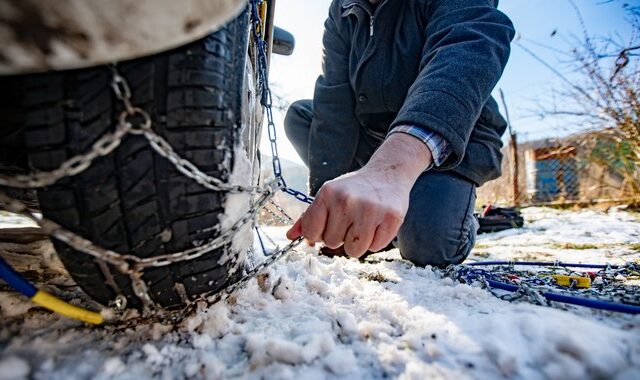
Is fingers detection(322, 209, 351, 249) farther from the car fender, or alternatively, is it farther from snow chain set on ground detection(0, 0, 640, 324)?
the car fender

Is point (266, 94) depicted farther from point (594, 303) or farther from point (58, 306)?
point (594, 303)

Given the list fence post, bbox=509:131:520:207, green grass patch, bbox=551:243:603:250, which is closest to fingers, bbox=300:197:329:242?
green grass patch, bbox=551:243:603:250

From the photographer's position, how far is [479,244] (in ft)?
7.12

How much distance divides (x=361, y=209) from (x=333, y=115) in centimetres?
112

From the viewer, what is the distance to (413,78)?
1.35 m

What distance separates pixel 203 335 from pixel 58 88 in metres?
0.42

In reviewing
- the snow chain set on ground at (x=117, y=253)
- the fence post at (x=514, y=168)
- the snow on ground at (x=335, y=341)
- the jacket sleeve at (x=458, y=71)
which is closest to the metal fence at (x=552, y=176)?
the fence post at (x=514, y=168)

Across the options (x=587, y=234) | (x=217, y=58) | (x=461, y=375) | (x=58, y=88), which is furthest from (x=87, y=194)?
(x=587, y=234)

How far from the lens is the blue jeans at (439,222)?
129 cm

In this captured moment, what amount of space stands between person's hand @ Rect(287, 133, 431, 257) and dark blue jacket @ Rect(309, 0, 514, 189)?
190 millimetres

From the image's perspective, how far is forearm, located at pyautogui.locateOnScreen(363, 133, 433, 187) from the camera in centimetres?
72

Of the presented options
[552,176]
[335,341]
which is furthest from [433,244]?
[552,176]

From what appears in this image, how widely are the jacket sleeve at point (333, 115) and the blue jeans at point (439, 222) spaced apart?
44 centimetres

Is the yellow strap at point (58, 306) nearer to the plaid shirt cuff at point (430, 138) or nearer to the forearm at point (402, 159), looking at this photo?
the forearm at point (402, 159)
